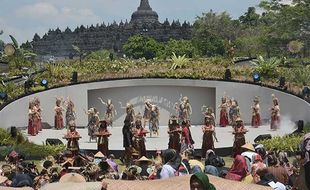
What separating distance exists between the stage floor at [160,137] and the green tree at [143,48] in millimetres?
46137

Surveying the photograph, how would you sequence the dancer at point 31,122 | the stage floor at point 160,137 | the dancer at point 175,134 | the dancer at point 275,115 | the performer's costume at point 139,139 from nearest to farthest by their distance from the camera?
the performer's costume at point 139,139 → the dancer at point 175,134 → the stage floor at point 160,137 → the dancer at point 31,122 → the dancer at point 275,115

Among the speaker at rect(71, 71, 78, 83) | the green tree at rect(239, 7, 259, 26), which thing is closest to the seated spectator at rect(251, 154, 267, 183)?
the speaker at rect(71, 71, 78, 83)

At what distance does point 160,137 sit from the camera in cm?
2495

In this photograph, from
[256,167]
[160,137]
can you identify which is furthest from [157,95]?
[256,167]

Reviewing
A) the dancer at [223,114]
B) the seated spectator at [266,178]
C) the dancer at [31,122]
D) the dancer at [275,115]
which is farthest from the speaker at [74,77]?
the seated spectator at [266,178]

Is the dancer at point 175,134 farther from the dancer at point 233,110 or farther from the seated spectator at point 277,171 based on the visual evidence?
the seated spectator at point 277,171

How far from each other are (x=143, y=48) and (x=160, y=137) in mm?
51834

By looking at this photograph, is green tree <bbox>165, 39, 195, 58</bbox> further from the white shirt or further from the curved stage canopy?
the white shirt

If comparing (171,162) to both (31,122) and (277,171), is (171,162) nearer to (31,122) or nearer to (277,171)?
(277,171)

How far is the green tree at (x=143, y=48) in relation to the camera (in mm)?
75312

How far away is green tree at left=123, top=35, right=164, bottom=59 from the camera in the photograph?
75.3 meters

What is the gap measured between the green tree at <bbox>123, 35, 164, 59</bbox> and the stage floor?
151 ft

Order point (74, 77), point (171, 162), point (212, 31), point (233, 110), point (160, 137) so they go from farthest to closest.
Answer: point (212, 31), point (74, 77), point (233, 110), point (160, 137), point (171, 162)

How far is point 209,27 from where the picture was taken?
246ft
